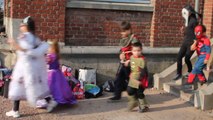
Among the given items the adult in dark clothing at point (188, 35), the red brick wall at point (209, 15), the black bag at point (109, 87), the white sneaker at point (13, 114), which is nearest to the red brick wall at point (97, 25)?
the black bag at point (109, 87)

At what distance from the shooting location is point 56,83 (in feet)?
21.6

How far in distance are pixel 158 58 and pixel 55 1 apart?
9.24 ft

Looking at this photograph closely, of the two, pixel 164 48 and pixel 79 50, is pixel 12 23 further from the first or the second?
pixel 164 48

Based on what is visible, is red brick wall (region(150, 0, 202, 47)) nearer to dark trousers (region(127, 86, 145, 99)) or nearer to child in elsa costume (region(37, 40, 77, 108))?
dark trousers (region(127, 86, 145, 99))

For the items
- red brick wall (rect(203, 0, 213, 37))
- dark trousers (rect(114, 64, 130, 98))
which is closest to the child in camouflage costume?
dark trousers (rect(114, 64, 130, 98))

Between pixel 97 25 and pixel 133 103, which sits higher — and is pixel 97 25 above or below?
above

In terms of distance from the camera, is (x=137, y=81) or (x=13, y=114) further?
(x=137, y=81)

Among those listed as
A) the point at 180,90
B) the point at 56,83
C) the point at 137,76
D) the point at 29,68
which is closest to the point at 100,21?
the point at 180,90

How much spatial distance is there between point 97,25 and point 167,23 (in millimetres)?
1774

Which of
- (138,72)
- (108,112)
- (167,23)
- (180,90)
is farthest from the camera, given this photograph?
(167,23)

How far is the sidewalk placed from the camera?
20.4 feet

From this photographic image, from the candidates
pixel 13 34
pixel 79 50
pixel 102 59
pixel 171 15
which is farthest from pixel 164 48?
pixel 13 34

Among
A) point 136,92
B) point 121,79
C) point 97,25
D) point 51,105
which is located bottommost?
point 51,105

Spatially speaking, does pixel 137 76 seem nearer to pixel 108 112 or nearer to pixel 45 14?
pixel 108 112
